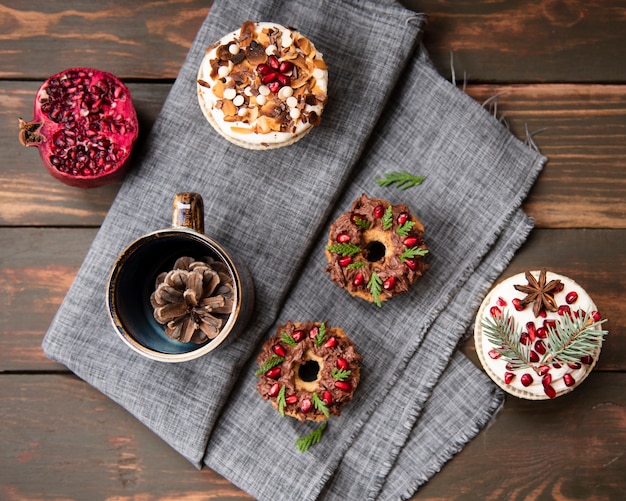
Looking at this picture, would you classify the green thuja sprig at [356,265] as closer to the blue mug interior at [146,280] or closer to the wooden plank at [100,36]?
the blue mug interior at [146,280]

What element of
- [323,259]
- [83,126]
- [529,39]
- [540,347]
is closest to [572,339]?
[540,347]

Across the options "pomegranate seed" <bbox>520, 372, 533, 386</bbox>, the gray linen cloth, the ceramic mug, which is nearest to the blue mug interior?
the ceramic mug

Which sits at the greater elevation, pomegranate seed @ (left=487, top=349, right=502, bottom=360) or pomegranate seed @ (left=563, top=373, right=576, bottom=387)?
pomegranate seed @ (left=563, top=373, right=576, bottom=387)

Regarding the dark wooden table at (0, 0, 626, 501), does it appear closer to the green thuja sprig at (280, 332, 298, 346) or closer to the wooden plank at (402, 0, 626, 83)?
the wooden plank at (402, 0, 626, 83)

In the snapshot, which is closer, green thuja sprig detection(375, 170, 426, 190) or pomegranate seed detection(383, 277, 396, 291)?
pomegranate seed detection(383, 277, 396, 291)

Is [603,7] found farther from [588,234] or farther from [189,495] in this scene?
[189,495]

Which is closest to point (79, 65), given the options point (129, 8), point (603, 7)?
point (129, 8)

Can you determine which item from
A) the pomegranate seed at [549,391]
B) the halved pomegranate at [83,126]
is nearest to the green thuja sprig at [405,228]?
the pomegranate seed at [549,391]
